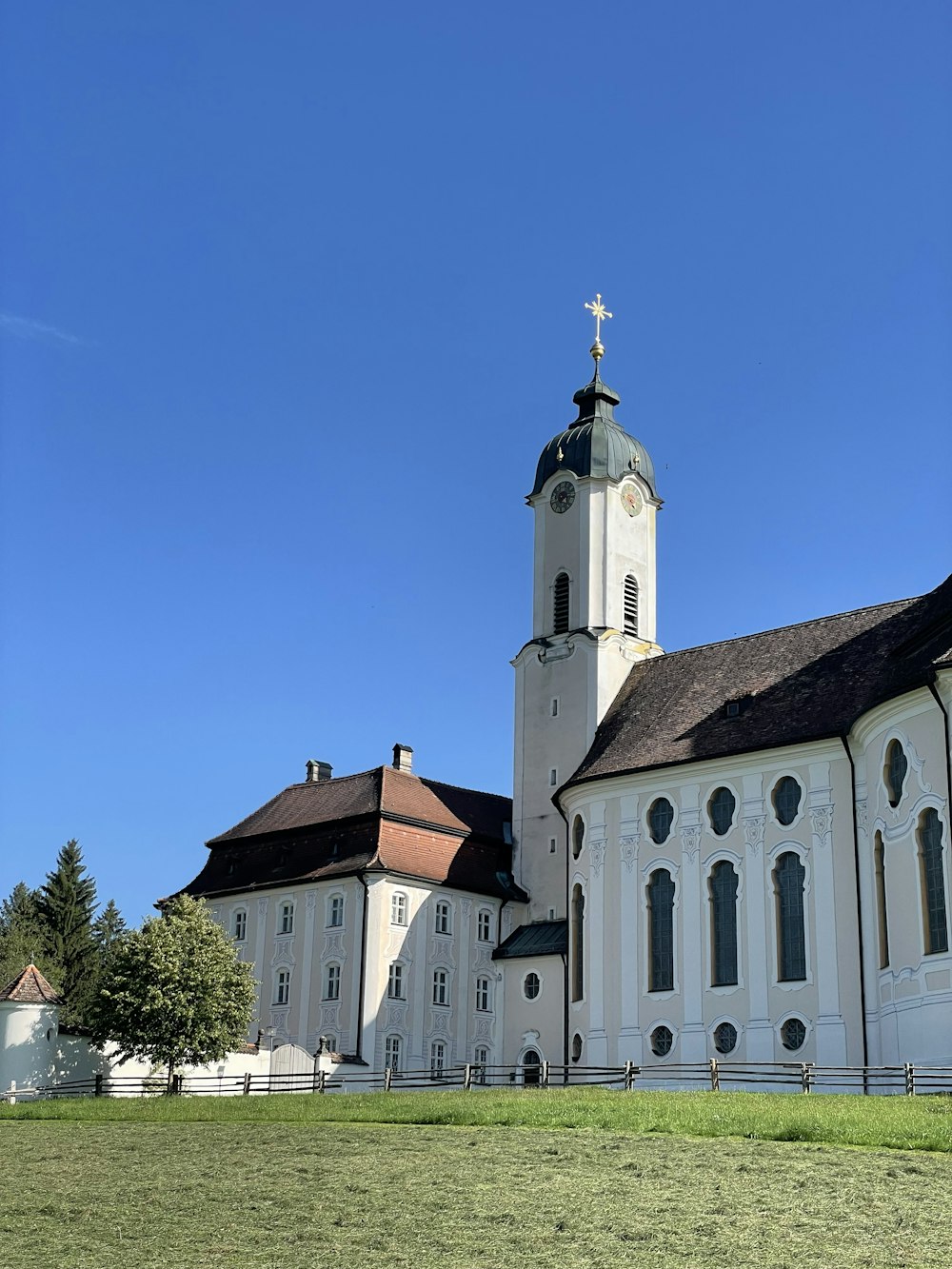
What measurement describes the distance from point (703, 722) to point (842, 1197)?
1205 inches

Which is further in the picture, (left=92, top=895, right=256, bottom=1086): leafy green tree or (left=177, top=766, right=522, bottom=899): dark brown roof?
(left=177, top=766, right=522, bottom=899): dark brown roof

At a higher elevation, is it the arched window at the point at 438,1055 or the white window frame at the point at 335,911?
the white window frame at the point at 335,911

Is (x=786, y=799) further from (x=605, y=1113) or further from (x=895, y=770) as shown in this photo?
(x=605, y=1113)

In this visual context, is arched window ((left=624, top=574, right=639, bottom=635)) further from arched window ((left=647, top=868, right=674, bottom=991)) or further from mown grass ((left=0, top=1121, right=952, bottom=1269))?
mown grass ((left=0, top=1121, right=952, bottom=1269))

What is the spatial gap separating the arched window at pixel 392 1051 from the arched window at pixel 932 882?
21753 mm

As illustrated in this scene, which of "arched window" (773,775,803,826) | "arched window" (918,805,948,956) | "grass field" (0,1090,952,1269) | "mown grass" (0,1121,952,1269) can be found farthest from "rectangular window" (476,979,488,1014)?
"mown grass" (0,1121,952,1269)

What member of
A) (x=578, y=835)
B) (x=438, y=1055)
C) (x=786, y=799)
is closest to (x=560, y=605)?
(x=578, y=835)

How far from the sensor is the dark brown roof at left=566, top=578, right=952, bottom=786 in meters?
44.7

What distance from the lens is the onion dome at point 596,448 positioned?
196ft

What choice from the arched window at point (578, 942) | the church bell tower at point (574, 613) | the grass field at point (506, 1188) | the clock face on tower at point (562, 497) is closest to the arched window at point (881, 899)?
the grass field at point (506, 1188)

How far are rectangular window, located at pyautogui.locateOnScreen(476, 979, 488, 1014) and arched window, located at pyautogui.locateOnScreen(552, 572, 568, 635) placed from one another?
510 inches

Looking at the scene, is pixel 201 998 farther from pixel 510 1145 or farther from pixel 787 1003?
pixel 510 1145

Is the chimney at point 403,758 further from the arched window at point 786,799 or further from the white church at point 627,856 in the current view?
the arched window at point 786,799

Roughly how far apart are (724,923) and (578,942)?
636 centimetres
